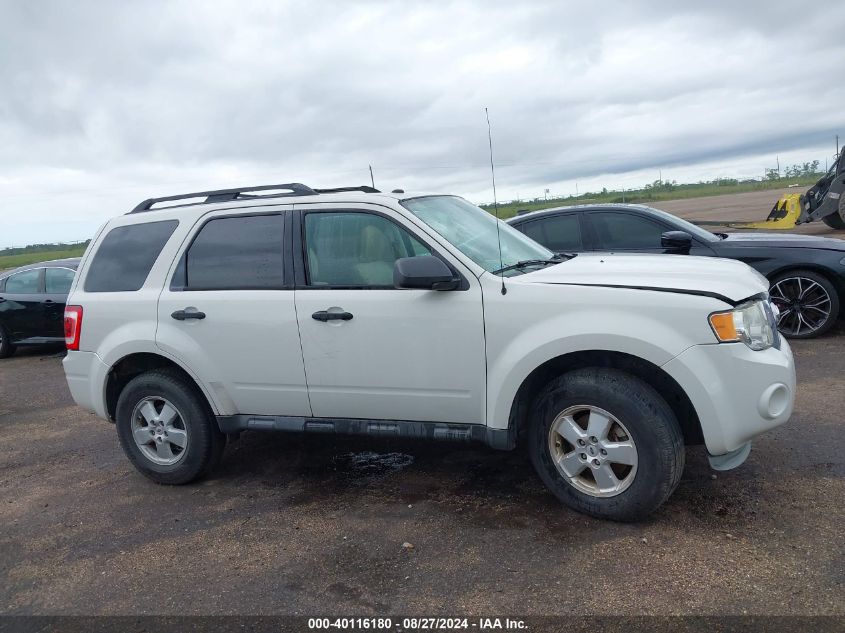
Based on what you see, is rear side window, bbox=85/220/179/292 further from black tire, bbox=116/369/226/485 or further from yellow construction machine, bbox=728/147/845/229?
yellow construction machine, bbox=728/147/845/229

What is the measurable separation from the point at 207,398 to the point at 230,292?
2.45ft

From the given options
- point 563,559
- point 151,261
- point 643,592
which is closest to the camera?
point 643,592

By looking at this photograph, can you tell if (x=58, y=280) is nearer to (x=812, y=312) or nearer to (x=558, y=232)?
(x=558, y=232)

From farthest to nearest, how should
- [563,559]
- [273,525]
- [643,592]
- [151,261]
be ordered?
[151,261], [273,525], [563,559], [643,592]

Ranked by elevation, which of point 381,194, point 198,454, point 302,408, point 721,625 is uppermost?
point 381,194

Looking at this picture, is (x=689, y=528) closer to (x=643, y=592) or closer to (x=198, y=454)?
(x=643, y=592)

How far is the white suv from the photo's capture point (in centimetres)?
357

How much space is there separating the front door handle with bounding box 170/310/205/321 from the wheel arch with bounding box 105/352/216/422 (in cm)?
33

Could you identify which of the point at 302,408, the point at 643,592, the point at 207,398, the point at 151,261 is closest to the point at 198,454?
the point at 207,398

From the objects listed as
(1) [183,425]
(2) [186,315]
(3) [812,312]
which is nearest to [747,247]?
(3) [812,312]

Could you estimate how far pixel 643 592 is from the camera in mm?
3117

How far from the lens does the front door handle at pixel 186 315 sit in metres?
4.54

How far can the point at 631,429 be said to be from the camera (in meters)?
3.62

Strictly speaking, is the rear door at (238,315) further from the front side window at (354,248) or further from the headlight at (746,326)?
the headlight at (746,326)
